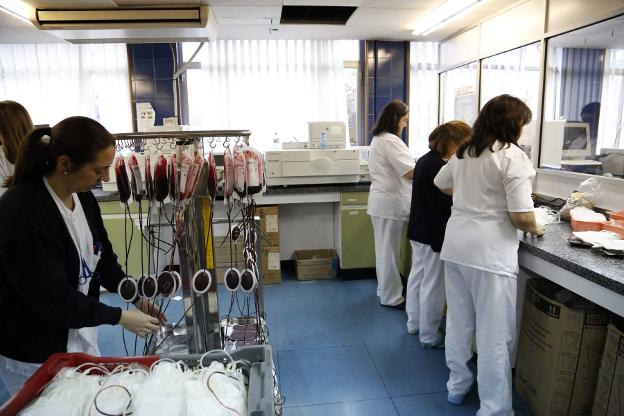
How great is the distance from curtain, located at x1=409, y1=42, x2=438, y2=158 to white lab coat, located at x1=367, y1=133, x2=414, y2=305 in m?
1.97

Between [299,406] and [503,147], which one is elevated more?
[503,147]

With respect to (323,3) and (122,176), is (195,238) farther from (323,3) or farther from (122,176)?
(323,3)

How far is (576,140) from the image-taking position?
8.64 feet

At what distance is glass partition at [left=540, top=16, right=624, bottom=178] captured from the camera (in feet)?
7.64

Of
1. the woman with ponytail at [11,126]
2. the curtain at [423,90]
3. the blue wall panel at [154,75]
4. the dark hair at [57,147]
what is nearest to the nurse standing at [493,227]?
the dark hair at [57,147]

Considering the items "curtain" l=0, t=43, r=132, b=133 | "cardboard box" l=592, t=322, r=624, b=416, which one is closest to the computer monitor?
"cardboard box" l=592, t=322, r=624, b=416

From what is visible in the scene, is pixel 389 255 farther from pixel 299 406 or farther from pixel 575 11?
pixel 575 11

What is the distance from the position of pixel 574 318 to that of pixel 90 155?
191 centimetres

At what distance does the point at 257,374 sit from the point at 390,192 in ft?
7.28

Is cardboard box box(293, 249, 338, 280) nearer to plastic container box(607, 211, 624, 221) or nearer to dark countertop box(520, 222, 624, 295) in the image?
dark countertop box(520, 222, 624, 295)

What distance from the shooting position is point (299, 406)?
2.14m

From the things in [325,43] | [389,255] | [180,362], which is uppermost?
[325,43]

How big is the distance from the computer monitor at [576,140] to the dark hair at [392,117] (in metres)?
1.01

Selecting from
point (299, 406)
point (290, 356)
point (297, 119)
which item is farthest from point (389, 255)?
point (297, 119)
